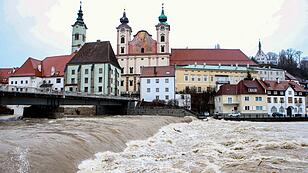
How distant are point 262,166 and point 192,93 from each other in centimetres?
6012

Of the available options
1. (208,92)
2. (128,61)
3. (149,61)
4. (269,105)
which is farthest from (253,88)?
(128,61)

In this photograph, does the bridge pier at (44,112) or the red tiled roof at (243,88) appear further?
the red tiled roof at (243,88)

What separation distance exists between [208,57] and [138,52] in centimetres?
2143

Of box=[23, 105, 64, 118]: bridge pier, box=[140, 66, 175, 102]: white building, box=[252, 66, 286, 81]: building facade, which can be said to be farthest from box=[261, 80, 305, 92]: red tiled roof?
box=[23, 105, 64, 118]: bridge pier

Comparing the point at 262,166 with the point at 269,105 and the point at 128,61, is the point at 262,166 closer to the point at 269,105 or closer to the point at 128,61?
the point at 269,105

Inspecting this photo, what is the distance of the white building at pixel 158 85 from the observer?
66.4m

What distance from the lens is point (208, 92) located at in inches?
2751

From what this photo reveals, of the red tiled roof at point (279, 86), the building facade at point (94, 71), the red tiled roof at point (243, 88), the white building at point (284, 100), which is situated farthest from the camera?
the building facade at point (94, 71)

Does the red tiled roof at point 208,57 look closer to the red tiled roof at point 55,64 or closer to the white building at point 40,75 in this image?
the red tiled roof at point 55,64

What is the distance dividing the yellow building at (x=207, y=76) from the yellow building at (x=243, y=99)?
28.9 ft

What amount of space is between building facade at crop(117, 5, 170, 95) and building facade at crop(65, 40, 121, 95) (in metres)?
10.7

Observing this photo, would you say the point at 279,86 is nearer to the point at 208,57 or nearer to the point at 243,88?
the point at 243,88

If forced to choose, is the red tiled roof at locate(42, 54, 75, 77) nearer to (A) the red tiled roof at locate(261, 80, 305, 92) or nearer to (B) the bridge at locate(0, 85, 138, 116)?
(B) the bridge at locate(0, 85, 138, 116)

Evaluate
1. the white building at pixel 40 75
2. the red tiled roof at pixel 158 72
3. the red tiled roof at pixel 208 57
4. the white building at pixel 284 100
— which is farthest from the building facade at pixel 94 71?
the white building at pixel 284 100
